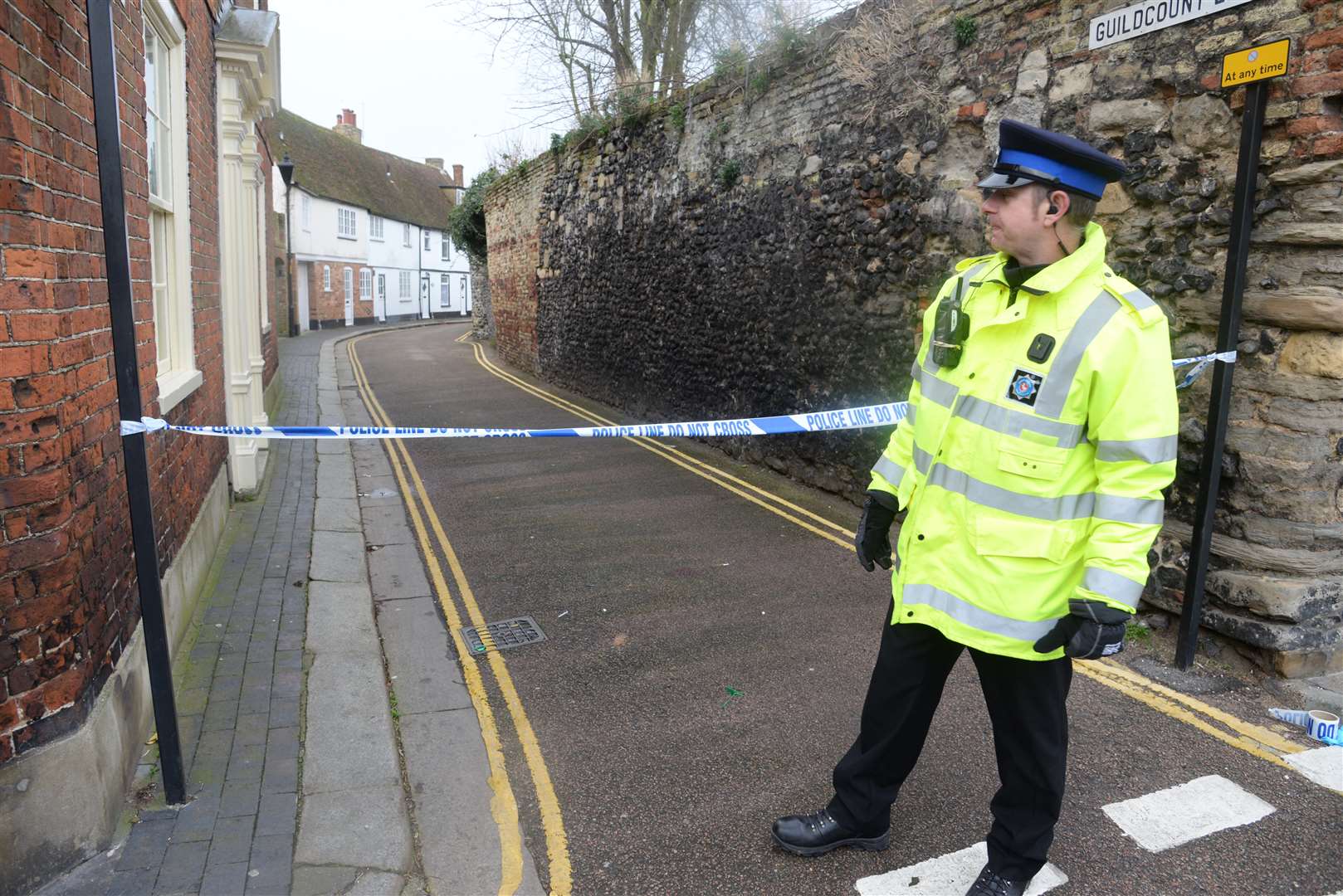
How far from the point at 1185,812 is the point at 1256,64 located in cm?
327

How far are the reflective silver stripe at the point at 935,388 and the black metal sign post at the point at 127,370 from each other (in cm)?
248

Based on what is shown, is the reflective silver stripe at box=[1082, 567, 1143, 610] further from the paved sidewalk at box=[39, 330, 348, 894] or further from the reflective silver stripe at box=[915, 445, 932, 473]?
the paved sidewalk at box=[39, 330, 348, 894]

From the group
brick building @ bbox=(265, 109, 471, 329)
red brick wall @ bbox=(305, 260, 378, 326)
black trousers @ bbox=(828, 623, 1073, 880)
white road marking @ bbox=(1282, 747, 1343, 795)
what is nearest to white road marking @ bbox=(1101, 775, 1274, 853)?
white road marking @ bbox=(1282, 747, 1343, 795)

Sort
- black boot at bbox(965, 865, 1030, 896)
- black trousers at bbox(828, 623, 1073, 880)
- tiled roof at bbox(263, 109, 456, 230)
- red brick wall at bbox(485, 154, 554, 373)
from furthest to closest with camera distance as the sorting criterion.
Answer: tiled roof at bbox(263, 109, 456, 230) → red brick wall at bbox(485, 154, 554, 373) → black boot at bbox(965, 865, 1030, 896) → black trousers at bbox(828, 623, 1073, 880)

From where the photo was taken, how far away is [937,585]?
265cm

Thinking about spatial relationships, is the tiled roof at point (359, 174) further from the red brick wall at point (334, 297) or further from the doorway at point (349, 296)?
the doorway at point (349, 296)

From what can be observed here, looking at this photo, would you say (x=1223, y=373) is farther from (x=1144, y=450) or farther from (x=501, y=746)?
(x=501, y=746)

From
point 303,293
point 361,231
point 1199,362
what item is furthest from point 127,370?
point 361,231

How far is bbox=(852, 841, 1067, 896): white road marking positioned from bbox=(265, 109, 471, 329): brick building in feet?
99.5

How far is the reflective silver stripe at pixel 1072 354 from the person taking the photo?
2.40 metres

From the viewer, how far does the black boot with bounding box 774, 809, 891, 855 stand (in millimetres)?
3037

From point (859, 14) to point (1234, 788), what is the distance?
20.6ft

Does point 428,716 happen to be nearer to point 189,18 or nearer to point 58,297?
point 58,297

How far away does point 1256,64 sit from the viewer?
4.09m
